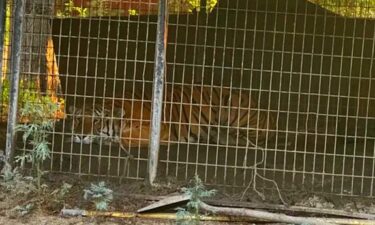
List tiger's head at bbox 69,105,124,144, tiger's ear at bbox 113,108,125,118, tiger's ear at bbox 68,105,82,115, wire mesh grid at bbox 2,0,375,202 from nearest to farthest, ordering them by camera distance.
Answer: wire mesh grid at bbox 2,0,375,202 < tiger's head at bbox 69,105,124,144 < tiger's ear at bbox 68,105,82,115 < tiger's ear at bbox 113,108,125,118

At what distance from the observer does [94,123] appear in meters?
7.22

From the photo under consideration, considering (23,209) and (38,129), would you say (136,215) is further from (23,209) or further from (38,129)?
(38,129)

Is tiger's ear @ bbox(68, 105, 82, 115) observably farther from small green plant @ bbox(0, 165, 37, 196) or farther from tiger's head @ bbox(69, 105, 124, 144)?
small green plant @ bbox(0, 165, 37, 196)

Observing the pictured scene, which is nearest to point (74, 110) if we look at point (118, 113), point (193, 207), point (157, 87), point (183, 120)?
point (118, 113)

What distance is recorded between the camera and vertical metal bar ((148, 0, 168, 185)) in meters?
5.63

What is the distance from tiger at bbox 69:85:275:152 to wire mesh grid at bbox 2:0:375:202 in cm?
2

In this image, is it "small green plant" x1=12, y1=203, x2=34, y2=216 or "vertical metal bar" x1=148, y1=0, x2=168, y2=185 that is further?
"vertical metal bar" x1=148, y1=0, x2=168, y2=185

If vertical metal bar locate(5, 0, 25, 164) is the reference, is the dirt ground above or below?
below

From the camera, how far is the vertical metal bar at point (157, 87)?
5.63 m

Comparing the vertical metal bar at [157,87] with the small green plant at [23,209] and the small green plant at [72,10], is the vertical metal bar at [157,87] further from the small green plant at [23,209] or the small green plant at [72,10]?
the small green plant at [72,10]

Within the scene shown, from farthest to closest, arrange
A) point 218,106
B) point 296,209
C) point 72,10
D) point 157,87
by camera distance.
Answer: point 218,106 → point 72,10 → point 157,87 → point 296,209

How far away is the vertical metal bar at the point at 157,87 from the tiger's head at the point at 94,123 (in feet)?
2.95

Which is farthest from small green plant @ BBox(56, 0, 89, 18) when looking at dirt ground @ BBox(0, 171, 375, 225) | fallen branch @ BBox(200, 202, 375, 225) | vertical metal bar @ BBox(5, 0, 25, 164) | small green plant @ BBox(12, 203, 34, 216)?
fallen branch @ BBox(200, 202, 375, 225)

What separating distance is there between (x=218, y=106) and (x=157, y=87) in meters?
1.79
